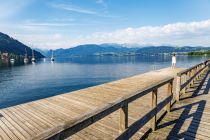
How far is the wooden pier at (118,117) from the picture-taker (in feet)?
11.9

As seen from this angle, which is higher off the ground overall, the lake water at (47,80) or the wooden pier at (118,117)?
the wooden pier at (118,117)

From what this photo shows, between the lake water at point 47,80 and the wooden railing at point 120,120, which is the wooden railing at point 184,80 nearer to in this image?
the wooden railing at point 120,120

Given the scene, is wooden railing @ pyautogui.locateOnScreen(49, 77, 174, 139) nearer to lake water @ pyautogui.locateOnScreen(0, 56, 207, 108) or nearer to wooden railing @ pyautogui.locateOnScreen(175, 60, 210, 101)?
wooden railing @ pyautogui.locateOnScreen(175, 60, 210, 101)

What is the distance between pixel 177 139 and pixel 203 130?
3.74ft

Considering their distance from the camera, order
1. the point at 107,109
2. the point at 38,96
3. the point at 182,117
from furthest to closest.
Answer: the point at 38,96 → the point at 182,117 → the point at 107,109

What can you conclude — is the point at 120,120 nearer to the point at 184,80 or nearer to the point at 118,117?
the point at 118,117

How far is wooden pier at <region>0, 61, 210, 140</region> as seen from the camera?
143 inches

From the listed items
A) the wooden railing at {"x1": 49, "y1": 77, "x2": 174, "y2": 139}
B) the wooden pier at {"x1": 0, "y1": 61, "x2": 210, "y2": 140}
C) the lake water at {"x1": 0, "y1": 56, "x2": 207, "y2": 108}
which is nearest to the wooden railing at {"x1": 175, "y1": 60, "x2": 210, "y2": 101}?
the wooden pier at {"x1": 0, "y1": 61, "x2": 210, "y2": 140}

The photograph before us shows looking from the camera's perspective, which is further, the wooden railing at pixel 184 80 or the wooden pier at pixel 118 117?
the wooden railing at pixel 184 80

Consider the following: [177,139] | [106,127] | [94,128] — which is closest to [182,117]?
[177,139]

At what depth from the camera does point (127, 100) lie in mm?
4133

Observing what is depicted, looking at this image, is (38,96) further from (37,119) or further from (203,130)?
(203,130)

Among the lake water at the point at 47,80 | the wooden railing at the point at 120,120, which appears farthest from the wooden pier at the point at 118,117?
the lake water at the point at 47,80

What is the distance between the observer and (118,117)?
7328mm
